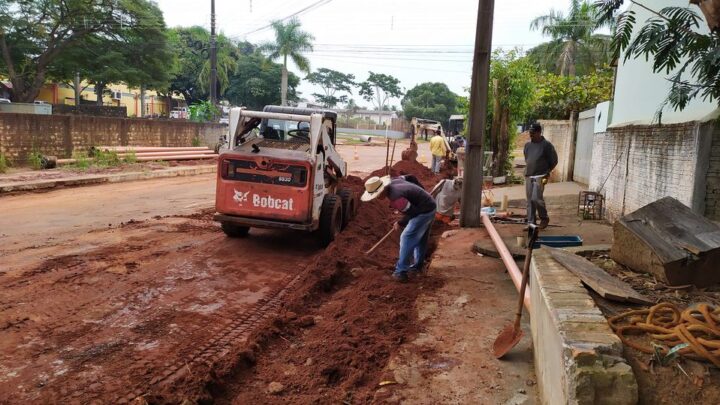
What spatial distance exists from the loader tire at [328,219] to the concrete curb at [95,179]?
924 cm

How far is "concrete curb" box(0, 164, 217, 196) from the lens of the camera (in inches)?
526

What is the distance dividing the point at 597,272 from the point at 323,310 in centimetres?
297

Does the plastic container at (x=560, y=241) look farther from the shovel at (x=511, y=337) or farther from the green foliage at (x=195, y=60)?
the green foliage at (x=195, y=60)

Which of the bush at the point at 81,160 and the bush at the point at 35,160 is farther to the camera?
the bush at the point at 81,160

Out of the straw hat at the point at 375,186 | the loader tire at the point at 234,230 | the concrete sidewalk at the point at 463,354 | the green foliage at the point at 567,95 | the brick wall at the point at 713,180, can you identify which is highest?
the green foliage at the point at 567,95

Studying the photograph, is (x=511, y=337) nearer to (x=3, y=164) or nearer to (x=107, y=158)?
(x=3, y=164)

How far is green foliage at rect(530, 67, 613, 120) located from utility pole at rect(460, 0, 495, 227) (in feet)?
39.9

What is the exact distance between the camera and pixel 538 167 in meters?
8.62

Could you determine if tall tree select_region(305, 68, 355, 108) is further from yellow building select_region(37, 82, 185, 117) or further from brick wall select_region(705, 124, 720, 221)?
brick wall select_region(705, 124, 720, 221)

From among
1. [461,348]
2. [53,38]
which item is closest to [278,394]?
[461,348]

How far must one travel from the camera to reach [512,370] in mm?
4117

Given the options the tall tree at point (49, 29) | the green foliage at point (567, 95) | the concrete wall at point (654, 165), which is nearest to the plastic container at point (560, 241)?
the concrete wall at point (654, 165)

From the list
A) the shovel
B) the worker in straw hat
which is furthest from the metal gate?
the shovel

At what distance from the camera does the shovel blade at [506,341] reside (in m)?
4.25
